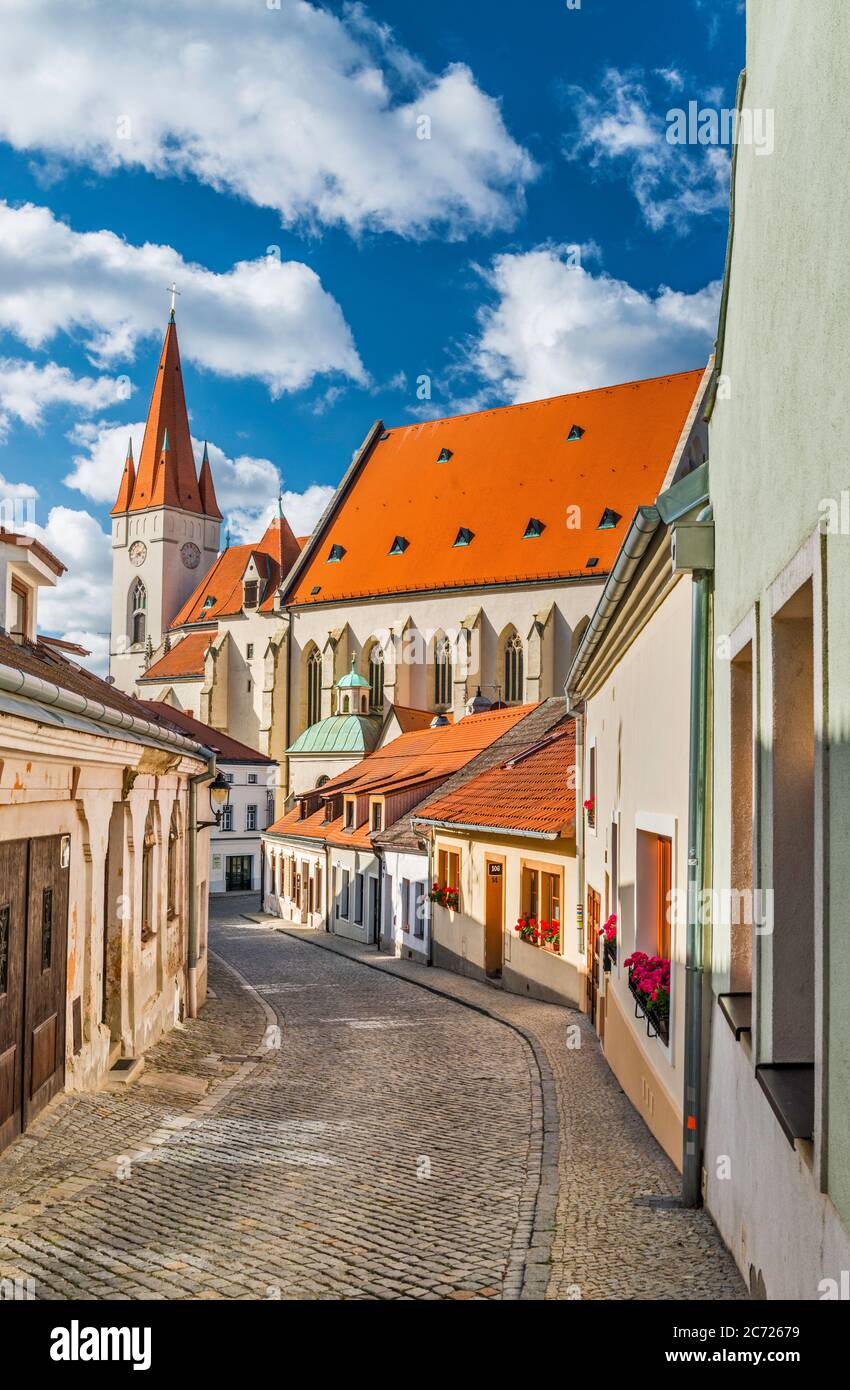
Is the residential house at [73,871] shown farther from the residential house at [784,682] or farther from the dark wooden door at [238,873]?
the dark wooden door at [238,873]

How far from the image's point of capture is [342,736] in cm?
5553

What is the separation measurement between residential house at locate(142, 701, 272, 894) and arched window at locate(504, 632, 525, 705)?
525 inches

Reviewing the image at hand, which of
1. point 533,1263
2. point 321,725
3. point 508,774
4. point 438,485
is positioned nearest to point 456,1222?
point 533,1263

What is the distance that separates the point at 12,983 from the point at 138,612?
255 feet

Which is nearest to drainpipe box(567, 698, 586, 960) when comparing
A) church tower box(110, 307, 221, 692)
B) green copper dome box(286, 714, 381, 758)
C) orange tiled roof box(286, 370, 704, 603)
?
orange tiled roof box(286, 370, 704, 603)

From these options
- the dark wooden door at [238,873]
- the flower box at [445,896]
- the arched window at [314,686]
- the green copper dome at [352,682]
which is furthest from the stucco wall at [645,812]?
the arched window at [314,686]

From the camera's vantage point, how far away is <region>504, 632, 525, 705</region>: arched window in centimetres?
5350

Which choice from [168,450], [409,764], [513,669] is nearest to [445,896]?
[409,764]

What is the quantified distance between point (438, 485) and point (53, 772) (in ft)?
173

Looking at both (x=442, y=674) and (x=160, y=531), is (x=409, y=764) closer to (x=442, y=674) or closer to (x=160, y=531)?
(x=442, y=674)

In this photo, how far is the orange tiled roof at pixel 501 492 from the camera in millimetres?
52844

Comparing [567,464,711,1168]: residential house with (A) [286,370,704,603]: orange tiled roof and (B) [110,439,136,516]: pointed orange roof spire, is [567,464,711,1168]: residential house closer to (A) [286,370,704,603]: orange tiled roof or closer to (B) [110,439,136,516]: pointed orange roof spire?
(A) [286,370,704,603]: orange tiled roof

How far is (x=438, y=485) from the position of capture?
199 ft
